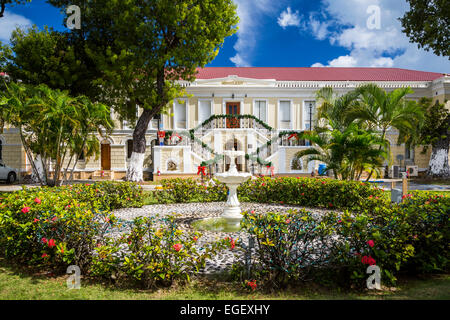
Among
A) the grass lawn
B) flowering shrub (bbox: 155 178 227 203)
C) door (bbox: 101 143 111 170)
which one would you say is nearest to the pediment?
door (bbox: 101 143 111 170)

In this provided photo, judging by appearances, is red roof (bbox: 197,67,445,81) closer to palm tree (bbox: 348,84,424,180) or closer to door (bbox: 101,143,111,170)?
door (bbox: 101,143,111,170)

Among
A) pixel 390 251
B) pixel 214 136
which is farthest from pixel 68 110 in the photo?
pixel 214 136

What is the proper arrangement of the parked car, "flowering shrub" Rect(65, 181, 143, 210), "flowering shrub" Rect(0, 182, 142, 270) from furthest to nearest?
the parked car, "flowering shrub" Rect(65, 181, 143, 210), "flowering shrub" Rect(0, 182, 142, 270)

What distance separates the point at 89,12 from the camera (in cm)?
1480

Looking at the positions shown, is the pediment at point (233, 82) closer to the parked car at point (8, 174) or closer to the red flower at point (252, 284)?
the parked car at point (8, 174)

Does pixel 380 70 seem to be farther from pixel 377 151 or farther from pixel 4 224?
pixel 4 224

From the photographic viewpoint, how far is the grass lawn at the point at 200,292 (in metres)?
3.48

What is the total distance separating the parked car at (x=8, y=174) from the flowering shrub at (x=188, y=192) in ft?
50.5

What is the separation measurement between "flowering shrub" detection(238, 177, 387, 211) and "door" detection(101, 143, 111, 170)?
17.7 m

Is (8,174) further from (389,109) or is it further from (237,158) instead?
(389,109)

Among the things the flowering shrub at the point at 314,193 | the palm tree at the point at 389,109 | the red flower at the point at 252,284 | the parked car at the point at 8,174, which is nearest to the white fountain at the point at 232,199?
the flowering shrub at the point at 314,193

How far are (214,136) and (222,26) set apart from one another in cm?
850

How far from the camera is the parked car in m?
19.4

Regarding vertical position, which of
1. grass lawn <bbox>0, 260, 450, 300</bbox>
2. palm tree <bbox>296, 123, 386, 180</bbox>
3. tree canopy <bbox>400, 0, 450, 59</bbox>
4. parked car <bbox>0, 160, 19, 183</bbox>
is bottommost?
grass lawn <bbox>0, 260, 450, 300</bbox>
